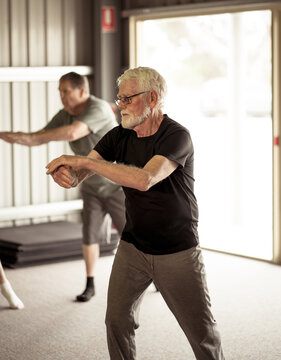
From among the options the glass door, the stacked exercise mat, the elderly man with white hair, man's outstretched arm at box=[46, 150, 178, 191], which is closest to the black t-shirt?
the elderly man with white hair

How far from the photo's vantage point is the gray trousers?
145 inches

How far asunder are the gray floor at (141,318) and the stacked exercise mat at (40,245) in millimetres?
150

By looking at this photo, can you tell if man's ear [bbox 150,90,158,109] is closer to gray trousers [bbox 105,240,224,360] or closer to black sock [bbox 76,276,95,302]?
gray trousers [bbox 105,240,224,360]

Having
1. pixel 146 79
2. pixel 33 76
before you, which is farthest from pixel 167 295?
pixel 33 76

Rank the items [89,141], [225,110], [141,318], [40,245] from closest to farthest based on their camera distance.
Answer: [141,318] → [89,141] → [40,245] → [225,110]

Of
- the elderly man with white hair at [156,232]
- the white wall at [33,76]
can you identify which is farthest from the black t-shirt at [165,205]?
the white wall at [33,76]

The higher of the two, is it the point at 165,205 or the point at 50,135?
the point at 50,135

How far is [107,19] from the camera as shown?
8570 mm

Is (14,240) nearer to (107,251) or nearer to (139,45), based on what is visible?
(107,251)

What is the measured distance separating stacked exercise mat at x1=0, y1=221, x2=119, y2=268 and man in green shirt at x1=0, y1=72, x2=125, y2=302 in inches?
50.7

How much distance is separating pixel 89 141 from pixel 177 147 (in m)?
2.50

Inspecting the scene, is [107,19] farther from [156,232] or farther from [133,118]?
[156,232]

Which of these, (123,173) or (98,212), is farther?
(98,212)

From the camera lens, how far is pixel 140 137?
3.83 meters
